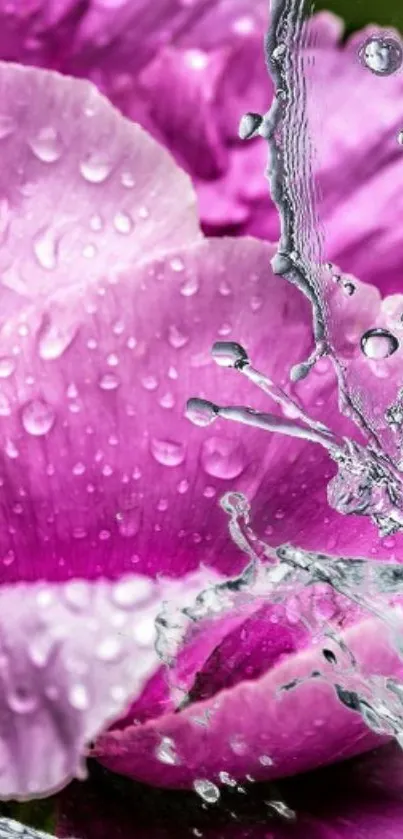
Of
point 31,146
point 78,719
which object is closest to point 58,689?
point 78,719

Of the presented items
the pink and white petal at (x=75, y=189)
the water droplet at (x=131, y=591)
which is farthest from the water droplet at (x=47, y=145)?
the water droplet at (x=131, y=591)

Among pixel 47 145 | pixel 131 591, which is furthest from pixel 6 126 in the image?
pixel 131 591

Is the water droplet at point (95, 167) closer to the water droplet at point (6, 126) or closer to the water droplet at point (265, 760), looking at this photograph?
the water droplet at point (6, 126)

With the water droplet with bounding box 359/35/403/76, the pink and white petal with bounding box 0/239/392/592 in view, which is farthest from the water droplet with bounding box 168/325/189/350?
the water droplet with bounding box 359/35/403/76

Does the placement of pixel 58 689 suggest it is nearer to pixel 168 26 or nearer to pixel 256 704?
pixel 256 704

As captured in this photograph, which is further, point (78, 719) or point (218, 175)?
point (218, 175)

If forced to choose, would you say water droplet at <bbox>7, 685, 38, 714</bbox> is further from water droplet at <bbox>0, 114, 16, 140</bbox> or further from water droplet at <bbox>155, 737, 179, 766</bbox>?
water droplet at <bbox>0, 114, 16, 140</bbox>
